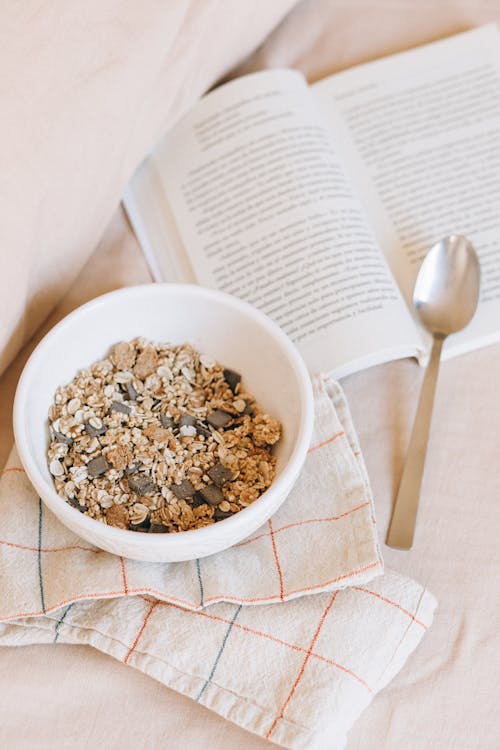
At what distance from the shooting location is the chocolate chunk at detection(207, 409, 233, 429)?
0.58 metres

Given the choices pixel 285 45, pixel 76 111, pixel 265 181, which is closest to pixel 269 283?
pixel 265 181

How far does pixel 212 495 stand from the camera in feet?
1.80

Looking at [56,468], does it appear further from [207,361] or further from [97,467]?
[207,361]

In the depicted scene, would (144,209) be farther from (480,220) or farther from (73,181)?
(480,220)

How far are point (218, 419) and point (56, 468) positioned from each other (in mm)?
116

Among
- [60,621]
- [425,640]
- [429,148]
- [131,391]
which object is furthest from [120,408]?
[429,148]

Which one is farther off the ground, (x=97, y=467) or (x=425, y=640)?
(x=97, y=467)

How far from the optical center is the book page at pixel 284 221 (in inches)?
26.3

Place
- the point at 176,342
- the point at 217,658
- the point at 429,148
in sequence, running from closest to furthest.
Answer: the point at 217,658, the point at 176,342, the point at 429,148

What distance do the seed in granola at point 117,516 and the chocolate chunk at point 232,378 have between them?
0.43ft

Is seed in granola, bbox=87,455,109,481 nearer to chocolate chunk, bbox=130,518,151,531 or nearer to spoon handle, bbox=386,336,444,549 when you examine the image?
chocolate chunk, bbox=130,518,151,531

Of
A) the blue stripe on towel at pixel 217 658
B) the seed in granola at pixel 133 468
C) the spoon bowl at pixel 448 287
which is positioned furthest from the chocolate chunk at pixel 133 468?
the spoon bowl at pixel 448 287

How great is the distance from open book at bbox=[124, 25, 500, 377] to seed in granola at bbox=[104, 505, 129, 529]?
0.20m

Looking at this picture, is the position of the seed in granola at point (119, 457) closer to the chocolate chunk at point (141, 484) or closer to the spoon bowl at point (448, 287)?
the chocolate chunk at point (141, 484)
